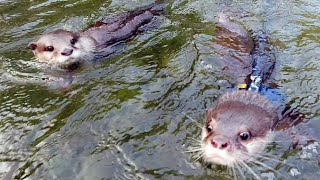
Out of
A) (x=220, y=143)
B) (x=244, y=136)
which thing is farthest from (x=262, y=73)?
(x=220, y=143)

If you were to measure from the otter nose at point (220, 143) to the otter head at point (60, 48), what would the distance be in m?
2.68

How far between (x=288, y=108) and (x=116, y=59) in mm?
2096

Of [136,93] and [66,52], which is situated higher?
[66,52]

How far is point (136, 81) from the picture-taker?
16.7 feet

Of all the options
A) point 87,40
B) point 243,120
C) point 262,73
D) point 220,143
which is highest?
point 220,143

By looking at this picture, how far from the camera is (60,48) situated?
5625 millimetres

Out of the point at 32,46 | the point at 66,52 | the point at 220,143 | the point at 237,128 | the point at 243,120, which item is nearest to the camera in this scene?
the point at 220,143

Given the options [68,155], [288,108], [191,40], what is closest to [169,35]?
[191,40]

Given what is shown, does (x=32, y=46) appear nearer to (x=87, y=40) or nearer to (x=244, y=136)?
(x=87, y=40)

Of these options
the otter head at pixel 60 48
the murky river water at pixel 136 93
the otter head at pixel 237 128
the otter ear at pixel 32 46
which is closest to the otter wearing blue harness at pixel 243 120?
the otter head at pixel 237 128

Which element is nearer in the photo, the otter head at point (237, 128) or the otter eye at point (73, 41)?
the otter head at point (237, 128)

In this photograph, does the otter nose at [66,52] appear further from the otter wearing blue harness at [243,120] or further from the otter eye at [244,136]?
the otter eye at [244,136]

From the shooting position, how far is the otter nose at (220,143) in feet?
11.2

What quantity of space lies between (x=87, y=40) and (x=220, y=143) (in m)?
2.91
